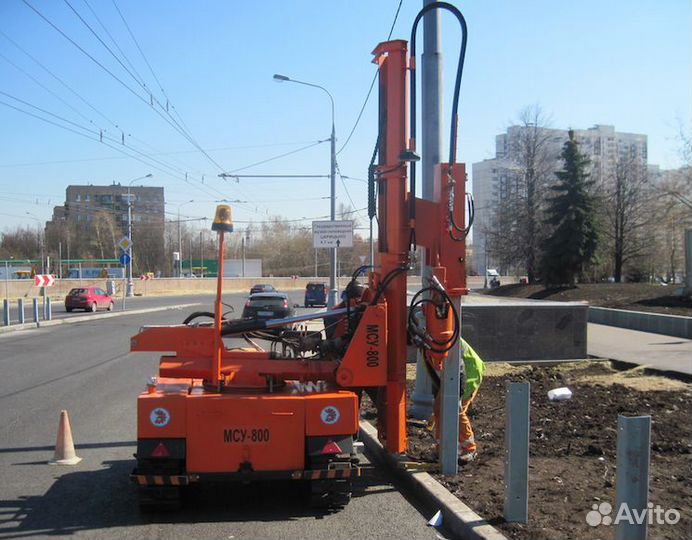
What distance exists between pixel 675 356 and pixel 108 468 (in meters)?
11.6

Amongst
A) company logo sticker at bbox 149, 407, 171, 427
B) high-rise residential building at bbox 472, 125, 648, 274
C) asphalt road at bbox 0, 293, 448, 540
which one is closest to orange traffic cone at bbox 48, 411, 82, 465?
asphalt road at bbox 0, 293, 448, 540

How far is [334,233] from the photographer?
25156 millimetres

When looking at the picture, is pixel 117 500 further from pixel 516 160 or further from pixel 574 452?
pixel 516 160

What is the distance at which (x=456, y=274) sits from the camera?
226 inches

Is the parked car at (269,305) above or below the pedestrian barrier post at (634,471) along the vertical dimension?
below

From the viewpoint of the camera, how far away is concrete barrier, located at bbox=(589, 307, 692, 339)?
17587mm

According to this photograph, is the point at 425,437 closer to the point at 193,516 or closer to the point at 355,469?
the point at 355,469

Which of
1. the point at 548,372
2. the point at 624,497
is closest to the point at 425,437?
the point at 624,497

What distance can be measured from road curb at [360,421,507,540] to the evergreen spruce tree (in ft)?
114

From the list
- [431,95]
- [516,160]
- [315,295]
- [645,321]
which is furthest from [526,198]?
[431,95]

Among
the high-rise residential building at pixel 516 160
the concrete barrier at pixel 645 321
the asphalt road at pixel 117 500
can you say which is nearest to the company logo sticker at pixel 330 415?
the asphalt road at pixel 117 500

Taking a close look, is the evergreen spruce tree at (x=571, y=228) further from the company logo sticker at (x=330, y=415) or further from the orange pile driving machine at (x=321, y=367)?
the company logo sticker at (x=330, y=415)

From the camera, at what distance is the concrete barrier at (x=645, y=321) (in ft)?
57.7

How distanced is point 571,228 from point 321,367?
3603 centimetres
